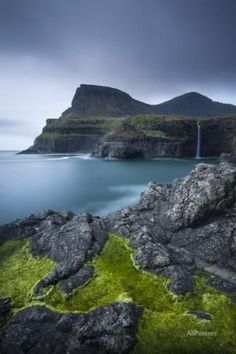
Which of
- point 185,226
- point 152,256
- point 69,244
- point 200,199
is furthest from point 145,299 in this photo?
point 200,199

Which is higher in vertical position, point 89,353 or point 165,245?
point 165,245

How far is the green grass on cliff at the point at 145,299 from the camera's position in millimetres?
10234

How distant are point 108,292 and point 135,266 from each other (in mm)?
2441

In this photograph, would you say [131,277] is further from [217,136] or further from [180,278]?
[217,136]

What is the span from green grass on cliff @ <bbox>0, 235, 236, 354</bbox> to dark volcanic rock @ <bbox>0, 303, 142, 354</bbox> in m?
0.50

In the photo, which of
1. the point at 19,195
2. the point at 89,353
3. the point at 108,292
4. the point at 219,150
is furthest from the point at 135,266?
the point at 219,150

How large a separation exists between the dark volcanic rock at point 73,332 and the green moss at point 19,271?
151cm

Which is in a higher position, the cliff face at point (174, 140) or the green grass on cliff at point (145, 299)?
the cliff face at point (174, 140)

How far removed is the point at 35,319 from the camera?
11484mm

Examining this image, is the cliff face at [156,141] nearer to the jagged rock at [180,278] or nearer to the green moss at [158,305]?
the jagged rock at [180,278]

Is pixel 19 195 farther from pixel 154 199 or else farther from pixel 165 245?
pixel 165 245

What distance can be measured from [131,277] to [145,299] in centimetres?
176

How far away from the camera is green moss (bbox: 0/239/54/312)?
1334 centimetres

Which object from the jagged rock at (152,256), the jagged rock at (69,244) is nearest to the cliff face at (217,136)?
the jagged rock at (69,244)
